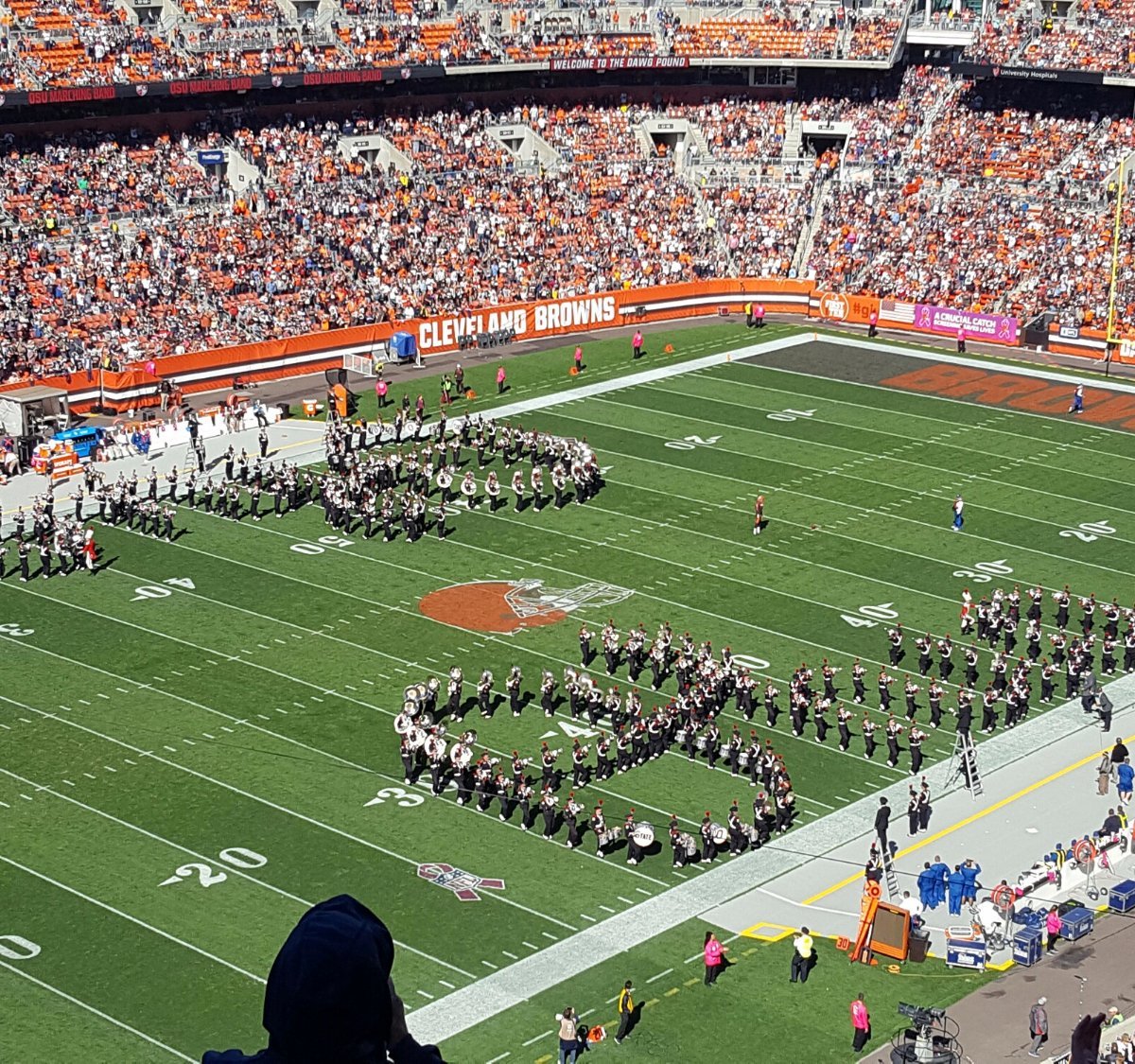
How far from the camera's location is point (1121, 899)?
25.4 metres

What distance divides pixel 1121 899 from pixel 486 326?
123 feet

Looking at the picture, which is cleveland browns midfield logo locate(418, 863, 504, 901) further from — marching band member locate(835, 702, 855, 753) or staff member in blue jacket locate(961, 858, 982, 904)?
marching band member locate(835, 702, 855, 753)

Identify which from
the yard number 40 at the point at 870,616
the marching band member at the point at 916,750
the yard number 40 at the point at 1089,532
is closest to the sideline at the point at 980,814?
the marching band member at the point at 916,750

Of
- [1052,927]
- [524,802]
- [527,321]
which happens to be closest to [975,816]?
[1052,927]

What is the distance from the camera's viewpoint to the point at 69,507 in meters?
43.7

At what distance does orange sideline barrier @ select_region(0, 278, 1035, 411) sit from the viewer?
51.8m

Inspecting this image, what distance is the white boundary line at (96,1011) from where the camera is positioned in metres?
21.4

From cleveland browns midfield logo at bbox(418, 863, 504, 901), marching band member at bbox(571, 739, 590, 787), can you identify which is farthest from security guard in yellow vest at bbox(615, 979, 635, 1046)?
marching band member at bbox(571, 739, 590, 787)

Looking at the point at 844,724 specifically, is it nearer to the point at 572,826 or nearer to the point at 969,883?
the point at 969,883

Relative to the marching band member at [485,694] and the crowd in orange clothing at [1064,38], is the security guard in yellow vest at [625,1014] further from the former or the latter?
the crowd in orange clothing at [1064,38]

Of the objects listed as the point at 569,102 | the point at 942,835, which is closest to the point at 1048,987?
the point at 942,835

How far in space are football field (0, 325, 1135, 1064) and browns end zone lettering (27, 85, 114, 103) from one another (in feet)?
55.7

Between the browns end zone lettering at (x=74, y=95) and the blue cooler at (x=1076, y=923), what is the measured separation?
4408 cm

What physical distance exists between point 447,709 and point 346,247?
32482 millimetres
